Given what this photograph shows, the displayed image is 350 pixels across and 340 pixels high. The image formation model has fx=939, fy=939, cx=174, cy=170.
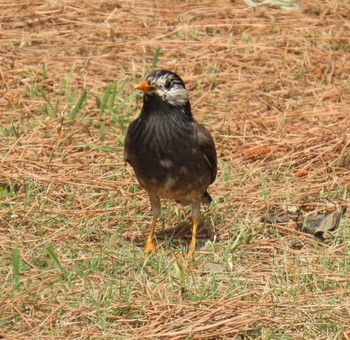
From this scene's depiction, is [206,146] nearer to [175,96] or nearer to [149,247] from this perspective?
[175,96]

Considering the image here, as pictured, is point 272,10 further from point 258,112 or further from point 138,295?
Result: point 138,295

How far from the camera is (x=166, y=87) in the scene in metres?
6.07

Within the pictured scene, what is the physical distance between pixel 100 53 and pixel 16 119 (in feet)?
5.35

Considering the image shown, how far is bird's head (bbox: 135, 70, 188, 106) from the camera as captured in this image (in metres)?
5.99

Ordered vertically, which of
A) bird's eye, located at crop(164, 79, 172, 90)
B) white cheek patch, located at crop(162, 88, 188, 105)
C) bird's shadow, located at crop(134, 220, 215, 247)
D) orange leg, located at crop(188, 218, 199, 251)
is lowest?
bird's shadow, located at crop(134, 220, 215, 247)

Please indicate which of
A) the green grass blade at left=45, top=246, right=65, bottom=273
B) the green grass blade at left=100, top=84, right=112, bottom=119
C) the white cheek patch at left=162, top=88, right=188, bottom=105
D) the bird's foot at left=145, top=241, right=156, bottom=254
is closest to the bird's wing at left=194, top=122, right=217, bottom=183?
the white cheek patch at left=162, top=88, right=188, bottom=105

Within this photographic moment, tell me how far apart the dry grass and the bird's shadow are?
22mm

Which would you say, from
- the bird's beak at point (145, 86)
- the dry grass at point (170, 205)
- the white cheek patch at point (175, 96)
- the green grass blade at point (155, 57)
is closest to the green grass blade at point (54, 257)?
the dry grass at point (170, 205)

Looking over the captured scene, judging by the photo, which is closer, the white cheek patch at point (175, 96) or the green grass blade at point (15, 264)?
the green grass blade at point (15, 264)

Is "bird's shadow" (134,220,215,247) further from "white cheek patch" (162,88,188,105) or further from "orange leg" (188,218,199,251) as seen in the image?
"white cheek patch" (162,88,188,105)

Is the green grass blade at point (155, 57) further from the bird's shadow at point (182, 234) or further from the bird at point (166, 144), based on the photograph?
the bird at point (166, 144)

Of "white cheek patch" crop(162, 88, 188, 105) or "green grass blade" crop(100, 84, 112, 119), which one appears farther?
"green grass blade" crop(100, 84, 112, 119)

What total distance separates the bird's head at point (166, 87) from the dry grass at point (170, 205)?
949mm

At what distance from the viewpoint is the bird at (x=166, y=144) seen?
6078 millimetres
